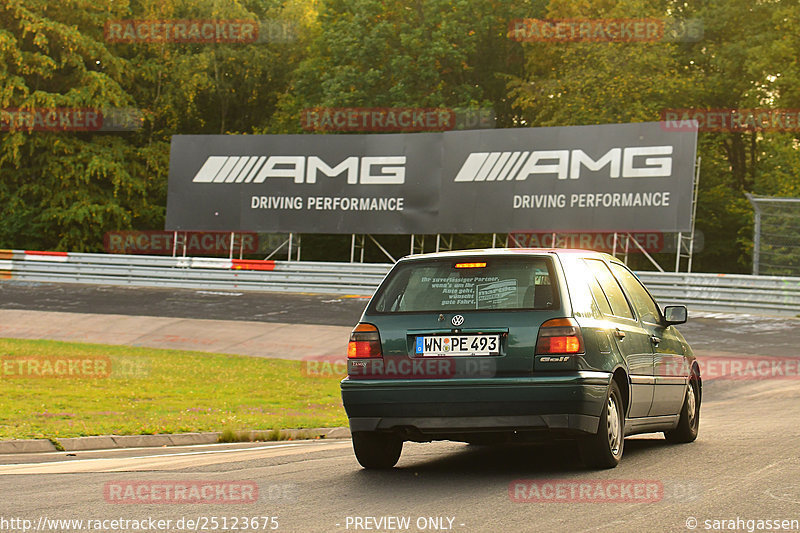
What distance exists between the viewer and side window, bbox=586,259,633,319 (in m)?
8.65

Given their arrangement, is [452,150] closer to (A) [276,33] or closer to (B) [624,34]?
(B) [624,34]

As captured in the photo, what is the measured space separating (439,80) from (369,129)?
353 centimetres

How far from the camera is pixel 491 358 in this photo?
764 centimetres

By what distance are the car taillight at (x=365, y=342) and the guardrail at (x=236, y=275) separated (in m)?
20.2

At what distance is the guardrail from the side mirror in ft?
58.7

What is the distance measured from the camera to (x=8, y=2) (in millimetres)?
41219

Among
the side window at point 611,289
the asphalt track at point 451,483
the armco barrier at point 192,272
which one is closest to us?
the asphalt track at point 451,483

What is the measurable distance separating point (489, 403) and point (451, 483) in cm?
62

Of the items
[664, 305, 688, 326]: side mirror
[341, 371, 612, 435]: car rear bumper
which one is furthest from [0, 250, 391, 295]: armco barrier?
[341, 371, 612, 435]: car rear bumper
